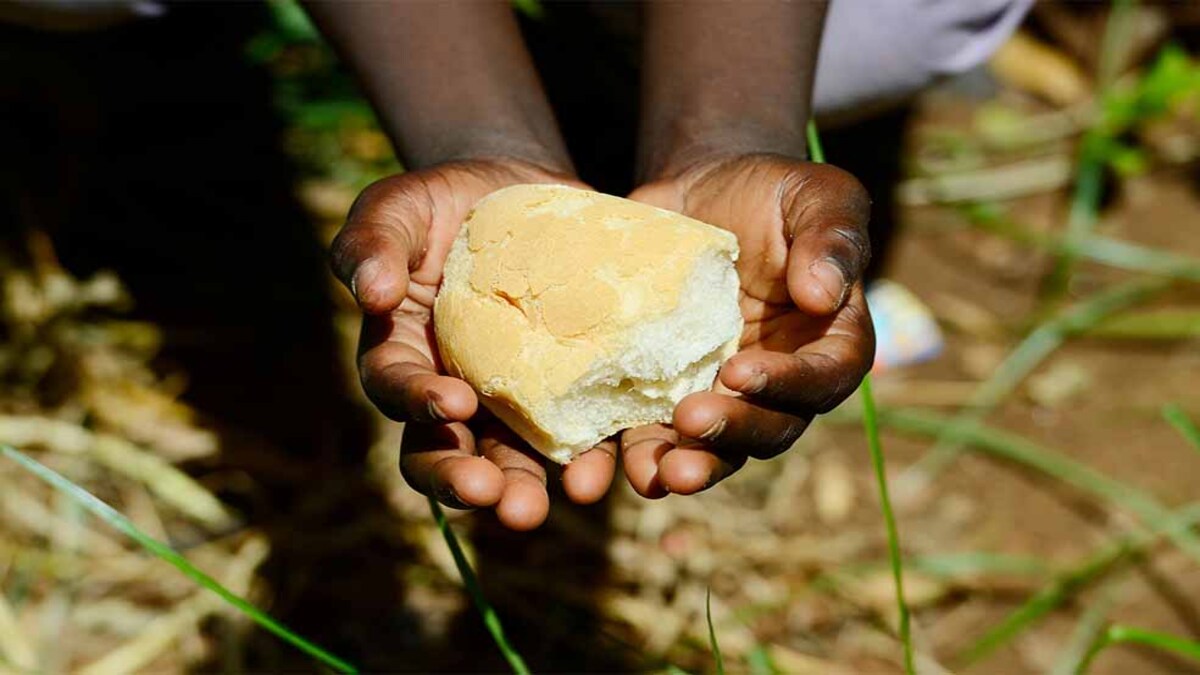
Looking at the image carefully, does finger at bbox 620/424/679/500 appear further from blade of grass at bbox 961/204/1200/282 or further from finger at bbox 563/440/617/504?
blade of grass at bbox 961/204/1200/282

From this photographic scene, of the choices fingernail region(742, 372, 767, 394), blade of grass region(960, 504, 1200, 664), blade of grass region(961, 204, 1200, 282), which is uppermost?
fingernail region(742, 372, 767, 394)

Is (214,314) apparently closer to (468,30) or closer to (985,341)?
(468,30)

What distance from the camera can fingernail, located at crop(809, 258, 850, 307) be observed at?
4.06ft

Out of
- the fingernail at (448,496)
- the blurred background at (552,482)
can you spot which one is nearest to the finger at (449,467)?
the fingernail at (448,496)

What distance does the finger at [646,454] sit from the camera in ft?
4.33

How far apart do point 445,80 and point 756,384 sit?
2.36ft

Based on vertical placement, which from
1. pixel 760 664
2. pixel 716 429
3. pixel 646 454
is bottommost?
pixel 760 664

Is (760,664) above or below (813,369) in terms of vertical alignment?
below

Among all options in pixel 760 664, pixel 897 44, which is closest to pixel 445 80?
pixel 897 44

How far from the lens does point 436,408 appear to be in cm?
121

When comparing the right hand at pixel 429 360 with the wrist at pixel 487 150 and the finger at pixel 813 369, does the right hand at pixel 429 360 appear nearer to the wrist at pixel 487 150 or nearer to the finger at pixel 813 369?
the wrist at pixel 487 150

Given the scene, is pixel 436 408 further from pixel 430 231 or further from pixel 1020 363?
pixel 1020 363

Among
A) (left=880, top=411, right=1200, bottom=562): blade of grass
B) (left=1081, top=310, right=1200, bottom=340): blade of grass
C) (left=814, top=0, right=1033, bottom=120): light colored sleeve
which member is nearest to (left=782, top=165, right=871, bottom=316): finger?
(left=814, top=0, right=1033, bottom=120): light colored sleeve

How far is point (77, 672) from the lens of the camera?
1875 millimetres
